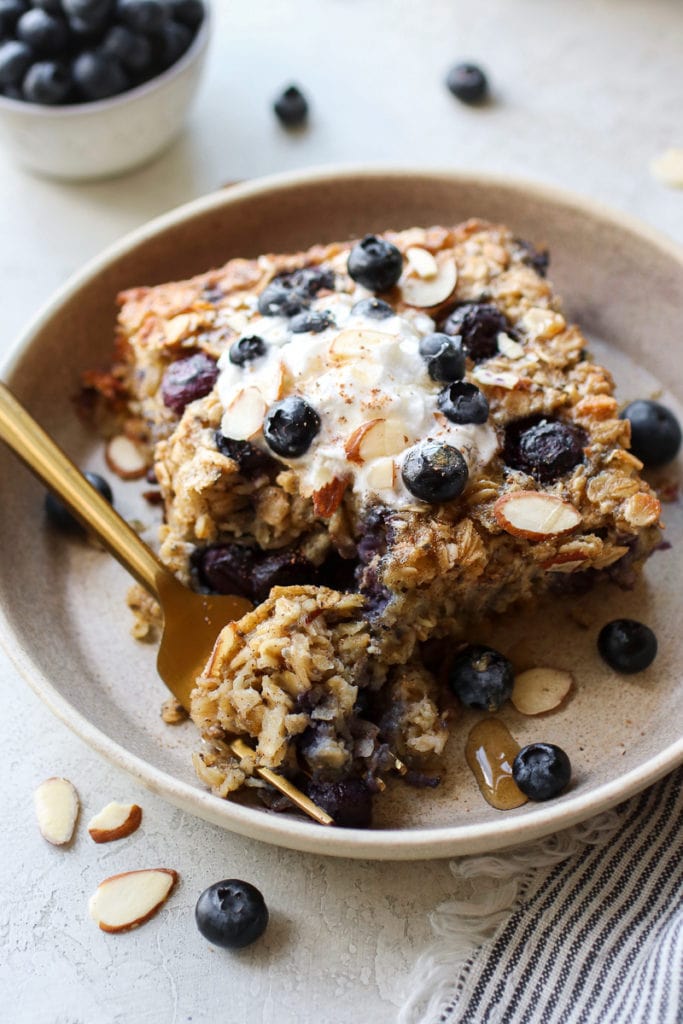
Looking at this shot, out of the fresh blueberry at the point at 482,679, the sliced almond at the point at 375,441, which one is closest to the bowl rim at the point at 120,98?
the sliced almond at the point at 375,441

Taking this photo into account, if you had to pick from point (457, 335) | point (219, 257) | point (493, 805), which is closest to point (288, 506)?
point (457, 335)

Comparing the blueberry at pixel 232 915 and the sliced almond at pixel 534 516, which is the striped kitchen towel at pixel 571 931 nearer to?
the blueberry at pixel 232 915

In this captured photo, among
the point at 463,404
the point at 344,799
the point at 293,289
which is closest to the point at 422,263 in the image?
the point at 293,289

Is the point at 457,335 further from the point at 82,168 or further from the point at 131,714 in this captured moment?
the point at 82,168

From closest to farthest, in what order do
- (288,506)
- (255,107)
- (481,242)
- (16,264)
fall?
(288,506)
(481,242)
(16,264)
(255,107)

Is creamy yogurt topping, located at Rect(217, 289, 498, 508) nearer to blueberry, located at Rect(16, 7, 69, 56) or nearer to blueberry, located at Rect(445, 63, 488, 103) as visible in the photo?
blueberry, located at Rect(16, 7, 69, 56)

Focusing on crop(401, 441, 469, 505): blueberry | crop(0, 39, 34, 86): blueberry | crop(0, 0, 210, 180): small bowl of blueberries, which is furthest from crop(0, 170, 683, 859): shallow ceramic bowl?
crop(0, 39, 34, 86): blueberry

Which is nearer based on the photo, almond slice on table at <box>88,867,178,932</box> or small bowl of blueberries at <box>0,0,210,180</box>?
almond slice on table at <box>88,867,178,932</box>
